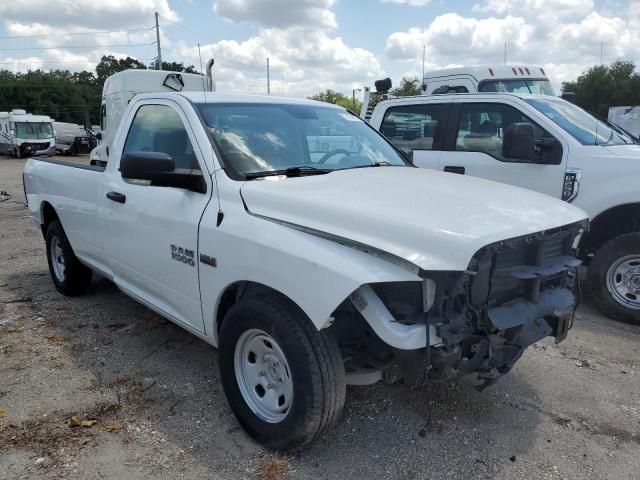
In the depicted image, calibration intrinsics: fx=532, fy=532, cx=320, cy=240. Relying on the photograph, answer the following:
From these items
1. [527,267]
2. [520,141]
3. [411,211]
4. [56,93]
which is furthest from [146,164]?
[56,93]

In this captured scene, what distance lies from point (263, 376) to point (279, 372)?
140 mm

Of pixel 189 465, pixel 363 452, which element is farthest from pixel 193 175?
pixel 363 452

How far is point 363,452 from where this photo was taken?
292cm

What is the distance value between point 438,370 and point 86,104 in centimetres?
7396

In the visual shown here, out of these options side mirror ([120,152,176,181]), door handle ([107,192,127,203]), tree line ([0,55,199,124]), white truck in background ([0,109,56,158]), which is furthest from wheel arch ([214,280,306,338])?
tree line ([0,55,199,124])

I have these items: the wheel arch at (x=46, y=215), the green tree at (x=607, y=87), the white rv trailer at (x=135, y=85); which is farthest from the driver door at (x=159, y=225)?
the green tree at (x=607, y=87)

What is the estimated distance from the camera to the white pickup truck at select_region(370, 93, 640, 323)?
490 cm

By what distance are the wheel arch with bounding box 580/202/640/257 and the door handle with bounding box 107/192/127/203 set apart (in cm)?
411

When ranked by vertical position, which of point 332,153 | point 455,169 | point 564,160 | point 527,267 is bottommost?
point 527,267

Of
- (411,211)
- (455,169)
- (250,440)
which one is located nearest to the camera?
(411,211)

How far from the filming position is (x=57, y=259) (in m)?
5.67

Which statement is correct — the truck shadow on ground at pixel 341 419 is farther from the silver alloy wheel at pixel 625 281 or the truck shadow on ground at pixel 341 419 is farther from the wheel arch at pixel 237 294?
the silver alloy wheel at pixel 625 281

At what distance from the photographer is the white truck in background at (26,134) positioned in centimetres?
3528

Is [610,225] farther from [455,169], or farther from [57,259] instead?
[57,259]
